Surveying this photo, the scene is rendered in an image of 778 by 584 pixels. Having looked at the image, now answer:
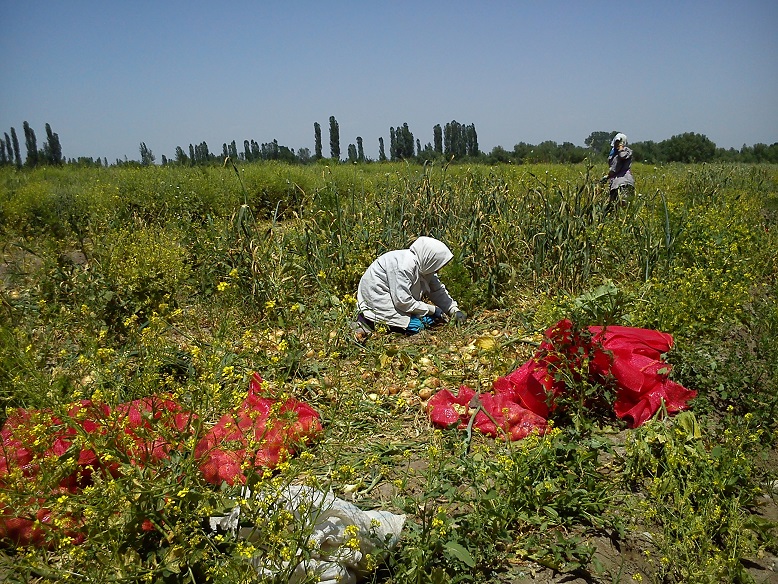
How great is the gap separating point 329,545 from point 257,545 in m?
0.26

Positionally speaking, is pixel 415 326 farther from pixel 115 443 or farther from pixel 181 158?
pixel 181 158

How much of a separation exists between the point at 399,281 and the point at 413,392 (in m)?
1.13

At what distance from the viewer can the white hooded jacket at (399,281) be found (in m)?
4.61

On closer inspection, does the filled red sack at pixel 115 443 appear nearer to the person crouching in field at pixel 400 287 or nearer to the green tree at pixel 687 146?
the person crouching in field at pixel 400 287

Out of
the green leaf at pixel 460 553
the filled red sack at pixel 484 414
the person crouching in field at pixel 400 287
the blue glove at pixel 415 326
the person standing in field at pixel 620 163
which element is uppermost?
the person standing in field at pixel 620 163

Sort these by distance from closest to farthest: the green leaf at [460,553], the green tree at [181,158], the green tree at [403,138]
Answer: the green leaf at [460,553] → the green tree at [181,158] → the green tree at [403,138]

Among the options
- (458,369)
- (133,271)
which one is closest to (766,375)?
(458,369)

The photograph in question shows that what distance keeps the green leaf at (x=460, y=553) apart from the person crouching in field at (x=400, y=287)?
101 inches

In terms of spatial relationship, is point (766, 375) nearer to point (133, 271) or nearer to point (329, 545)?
point (329, 545)

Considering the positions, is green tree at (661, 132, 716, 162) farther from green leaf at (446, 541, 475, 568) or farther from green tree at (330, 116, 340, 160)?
green leaf at (446, 541, 475, 568)

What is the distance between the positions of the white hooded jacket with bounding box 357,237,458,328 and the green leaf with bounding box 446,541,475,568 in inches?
101

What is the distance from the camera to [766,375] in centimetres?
336

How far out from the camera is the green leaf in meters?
2.00

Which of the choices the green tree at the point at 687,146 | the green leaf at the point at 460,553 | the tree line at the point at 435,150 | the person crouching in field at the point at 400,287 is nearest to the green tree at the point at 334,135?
the tree line at the point at 435,150
